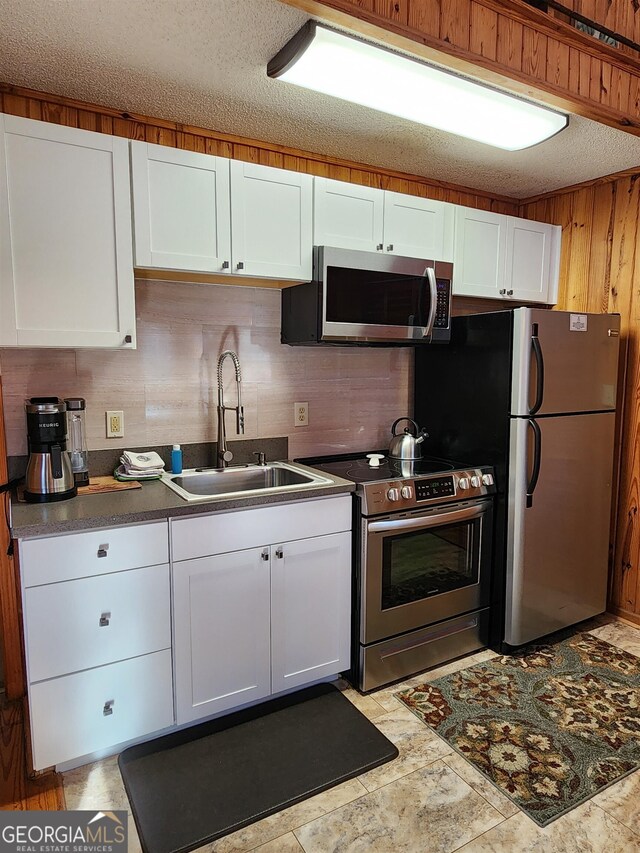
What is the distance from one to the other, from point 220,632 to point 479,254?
2290 millimetres

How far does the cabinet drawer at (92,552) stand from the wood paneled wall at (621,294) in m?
2.52

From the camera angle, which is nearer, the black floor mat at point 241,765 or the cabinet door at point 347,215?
the black floor mat at point 241,765

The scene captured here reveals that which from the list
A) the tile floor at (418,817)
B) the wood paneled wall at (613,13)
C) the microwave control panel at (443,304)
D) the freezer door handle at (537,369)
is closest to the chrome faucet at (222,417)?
the microwave control panel at (443,304)

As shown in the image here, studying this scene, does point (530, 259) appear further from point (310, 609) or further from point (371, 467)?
point (310, 609)

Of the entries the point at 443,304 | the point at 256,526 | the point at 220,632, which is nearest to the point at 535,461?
the point at 443,304

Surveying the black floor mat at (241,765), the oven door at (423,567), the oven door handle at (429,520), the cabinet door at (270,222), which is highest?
the cabinet door at (270,222)

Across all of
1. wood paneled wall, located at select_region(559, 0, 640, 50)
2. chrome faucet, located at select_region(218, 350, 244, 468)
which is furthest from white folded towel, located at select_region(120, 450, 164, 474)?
wood paneled wall, located at select_region(559, 0, 640, 50)

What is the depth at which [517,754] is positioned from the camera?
6.72 ft

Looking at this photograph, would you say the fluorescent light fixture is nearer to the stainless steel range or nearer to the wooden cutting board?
the stainless steel range

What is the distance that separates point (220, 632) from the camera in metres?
2.12

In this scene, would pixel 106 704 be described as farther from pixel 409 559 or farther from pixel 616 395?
pixel 616 395

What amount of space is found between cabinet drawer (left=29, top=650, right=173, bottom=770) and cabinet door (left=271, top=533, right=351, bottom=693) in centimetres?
47

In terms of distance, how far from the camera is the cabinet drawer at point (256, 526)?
2018 mm

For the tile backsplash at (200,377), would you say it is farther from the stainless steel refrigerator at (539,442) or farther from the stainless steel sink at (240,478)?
the stainless steel refrigerator at (539,442)
